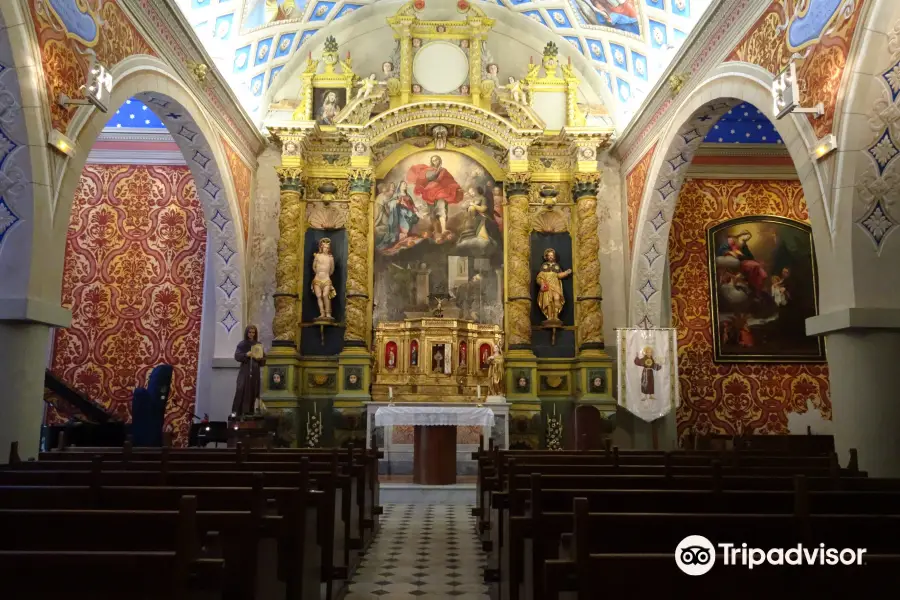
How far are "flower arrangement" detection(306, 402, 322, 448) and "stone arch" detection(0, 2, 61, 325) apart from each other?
659cm

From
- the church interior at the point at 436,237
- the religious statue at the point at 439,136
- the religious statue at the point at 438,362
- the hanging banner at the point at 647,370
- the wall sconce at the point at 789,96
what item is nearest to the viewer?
the wall sconce at the point at 789,96

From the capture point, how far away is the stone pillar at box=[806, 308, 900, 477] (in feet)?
20.6

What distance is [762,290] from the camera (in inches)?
547

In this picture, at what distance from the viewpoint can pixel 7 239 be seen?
6.50m

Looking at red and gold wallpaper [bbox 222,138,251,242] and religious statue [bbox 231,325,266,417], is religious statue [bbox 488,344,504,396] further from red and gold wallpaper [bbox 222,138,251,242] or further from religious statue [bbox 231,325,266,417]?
red and gold wallpaper [bbox 222,138,251,242]

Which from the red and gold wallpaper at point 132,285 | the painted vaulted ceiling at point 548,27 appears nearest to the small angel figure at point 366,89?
the painted vaulted ceiling at point 548,27

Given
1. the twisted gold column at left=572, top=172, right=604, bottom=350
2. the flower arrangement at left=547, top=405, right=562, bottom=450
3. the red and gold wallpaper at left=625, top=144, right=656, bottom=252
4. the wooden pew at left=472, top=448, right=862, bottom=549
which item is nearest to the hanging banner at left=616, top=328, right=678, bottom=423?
the twisted gold column at left=572, top=172, right=604, bottom=350

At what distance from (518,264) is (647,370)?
→ 3.09 metres

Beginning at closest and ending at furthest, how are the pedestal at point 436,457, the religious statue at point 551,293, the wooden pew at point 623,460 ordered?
the wooden pew at point 623,460, the pedestal at point 436,457, the religious statue at point 551,293

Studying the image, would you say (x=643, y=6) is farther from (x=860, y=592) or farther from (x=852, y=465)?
(x=860, y=592)

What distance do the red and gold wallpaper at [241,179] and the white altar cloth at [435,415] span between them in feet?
15.1

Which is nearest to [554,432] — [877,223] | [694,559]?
[877,223]

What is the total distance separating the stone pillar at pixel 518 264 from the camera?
1321 cm

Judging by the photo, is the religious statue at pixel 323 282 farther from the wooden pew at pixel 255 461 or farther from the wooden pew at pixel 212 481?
the wooden pew at pixel 212 481
